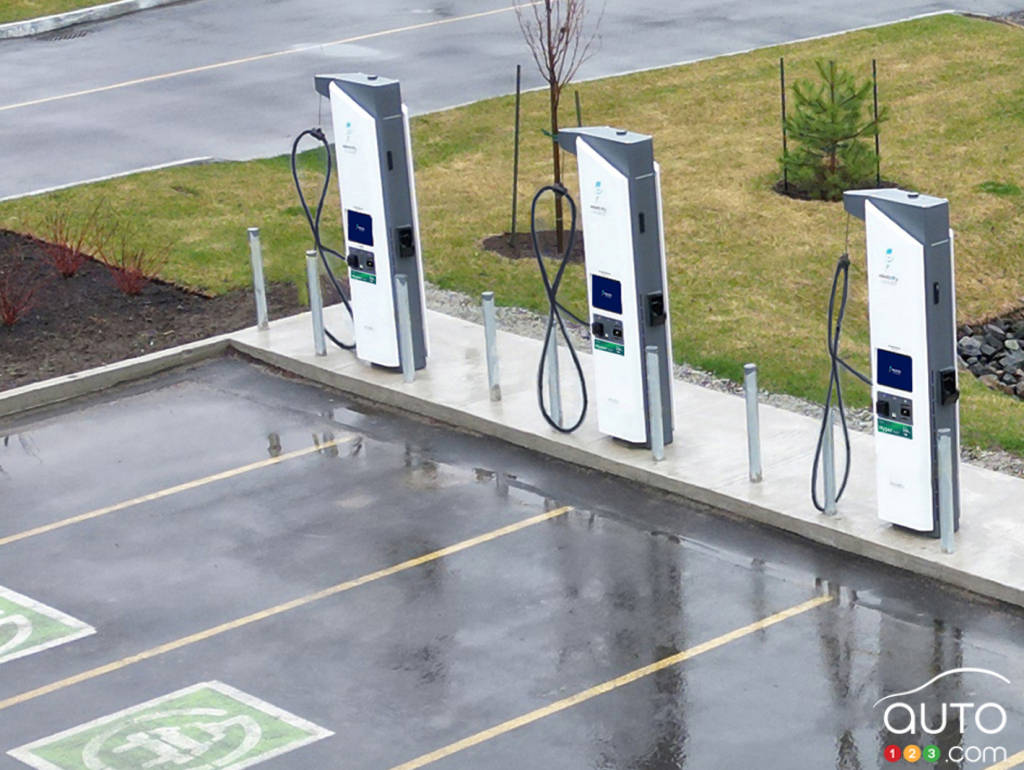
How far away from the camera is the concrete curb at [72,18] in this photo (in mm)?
30406

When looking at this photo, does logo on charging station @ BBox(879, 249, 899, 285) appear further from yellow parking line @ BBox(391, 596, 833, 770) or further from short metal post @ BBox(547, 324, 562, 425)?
short metal post @ BBox(547, 324, 562, 425)

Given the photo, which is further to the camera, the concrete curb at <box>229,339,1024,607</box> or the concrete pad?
the concrete pad

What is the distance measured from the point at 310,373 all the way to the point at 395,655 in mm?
5370

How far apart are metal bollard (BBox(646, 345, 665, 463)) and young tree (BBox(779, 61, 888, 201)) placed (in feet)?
23.7

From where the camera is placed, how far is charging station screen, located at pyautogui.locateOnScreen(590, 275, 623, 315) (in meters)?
13.9

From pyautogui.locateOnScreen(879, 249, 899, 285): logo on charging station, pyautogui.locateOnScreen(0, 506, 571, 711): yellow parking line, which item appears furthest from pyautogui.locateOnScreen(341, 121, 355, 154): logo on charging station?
pyautogui.locateOnScreen(879, 249, 899, 285): logo on charging station

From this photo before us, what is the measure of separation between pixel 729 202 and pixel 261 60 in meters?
9.81

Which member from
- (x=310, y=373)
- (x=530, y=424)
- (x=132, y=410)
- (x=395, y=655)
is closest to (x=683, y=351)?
(x=530, y=424)

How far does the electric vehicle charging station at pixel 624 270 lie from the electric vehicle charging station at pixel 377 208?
1992mm

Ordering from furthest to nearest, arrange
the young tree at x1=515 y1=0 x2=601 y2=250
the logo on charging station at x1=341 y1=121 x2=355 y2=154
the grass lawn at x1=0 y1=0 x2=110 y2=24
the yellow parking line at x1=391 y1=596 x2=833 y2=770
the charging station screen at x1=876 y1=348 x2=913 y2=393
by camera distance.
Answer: the grass lawn at x1=0 y1=0 x2=110 y2=24
the young tree at x1=515 y1=0 x2=601 y2=250
the logo on charging station at x1=341 y1=121 x2=355 y2=154
the charging station screen at x1=876 y1=348 x2=913 y2=393
the yellow parking line at x1=391 y1=596 x2=833 y2=770

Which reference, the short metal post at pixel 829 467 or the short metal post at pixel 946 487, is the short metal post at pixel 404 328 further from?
the short metal post at pixel 946 487

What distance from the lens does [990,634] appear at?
11.5 m

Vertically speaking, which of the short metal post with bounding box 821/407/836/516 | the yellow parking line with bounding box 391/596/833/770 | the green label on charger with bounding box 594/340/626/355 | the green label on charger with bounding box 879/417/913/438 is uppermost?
the green label on charger with bounding box 594/340/626/355

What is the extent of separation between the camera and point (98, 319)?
714 inches
